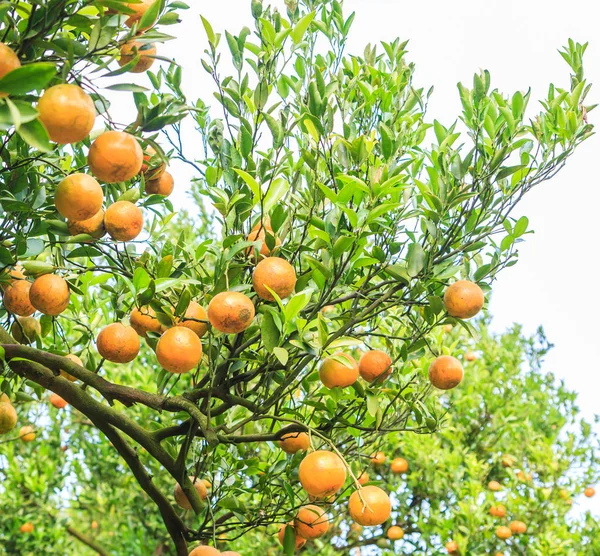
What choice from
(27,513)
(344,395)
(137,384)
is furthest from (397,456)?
(344,395)

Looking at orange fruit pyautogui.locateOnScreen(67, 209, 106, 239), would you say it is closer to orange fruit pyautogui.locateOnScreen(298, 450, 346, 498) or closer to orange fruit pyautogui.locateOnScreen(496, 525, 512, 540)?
orange fruit pyautogui.locateOnScreen(298, 450, 346, 498)

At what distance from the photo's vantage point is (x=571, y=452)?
538cm

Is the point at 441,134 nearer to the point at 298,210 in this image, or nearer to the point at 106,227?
the point at 298,210

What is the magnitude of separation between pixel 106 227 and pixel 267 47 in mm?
663

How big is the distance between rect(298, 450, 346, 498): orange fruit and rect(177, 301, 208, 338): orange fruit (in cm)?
41

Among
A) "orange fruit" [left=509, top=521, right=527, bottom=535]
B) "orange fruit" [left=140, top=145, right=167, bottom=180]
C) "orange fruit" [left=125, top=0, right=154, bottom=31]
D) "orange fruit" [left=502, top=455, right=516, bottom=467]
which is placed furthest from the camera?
"orange fruit" [left=502, top=455, right=516, bottom=467]

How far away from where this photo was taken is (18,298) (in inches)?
75.2

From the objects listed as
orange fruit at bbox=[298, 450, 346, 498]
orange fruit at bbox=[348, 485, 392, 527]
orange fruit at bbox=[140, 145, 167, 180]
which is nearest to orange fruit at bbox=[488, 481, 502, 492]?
orange fruit at bbox=[348, 485, 392, 527]

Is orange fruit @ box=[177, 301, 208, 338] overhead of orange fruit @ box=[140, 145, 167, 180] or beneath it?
beneath

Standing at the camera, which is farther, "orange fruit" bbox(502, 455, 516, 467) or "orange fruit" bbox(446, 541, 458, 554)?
"orange fruit" bbox(502, 455, 516, 467)

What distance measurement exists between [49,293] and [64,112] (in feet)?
2.40

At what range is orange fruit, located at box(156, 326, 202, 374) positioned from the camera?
1577 mm

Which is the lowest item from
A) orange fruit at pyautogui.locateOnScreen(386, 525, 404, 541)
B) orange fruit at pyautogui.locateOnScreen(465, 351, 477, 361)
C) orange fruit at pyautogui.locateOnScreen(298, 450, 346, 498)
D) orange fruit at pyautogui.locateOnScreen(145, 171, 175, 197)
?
orange fruit at pyautogui.locateOnScreen(298, 450, 346, 498)

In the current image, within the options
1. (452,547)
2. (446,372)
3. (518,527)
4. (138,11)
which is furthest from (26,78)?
(518,527)
